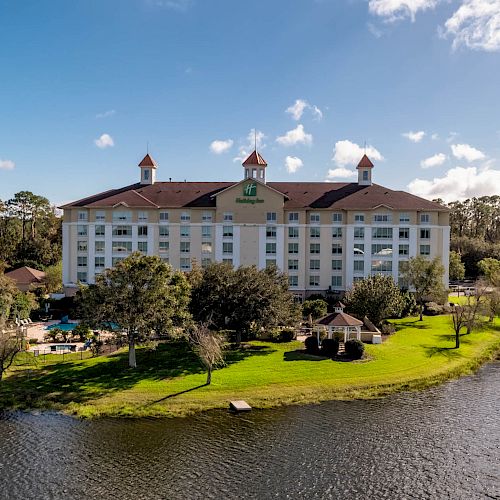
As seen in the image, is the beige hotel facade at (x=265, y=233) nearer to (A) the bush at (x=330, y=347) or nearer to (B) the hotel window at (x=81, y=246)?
(B) the hotel window at (x=81, y=246)

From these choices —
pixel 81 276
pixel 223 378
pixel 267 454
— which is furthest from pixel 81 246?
pixel 267 454

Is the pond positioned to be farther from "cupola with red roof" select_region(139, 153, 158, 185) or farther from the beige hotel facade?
"cupola with red roof" select_region(139, 153, 158, 185)

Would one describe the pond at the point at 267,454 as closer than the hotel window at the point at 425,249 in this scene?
Yes

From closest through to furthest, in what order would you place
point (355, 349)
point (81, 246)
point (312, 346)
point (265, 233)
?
point (355, 349) → point (312, 346) → point (265, 233) → point (81, 246)

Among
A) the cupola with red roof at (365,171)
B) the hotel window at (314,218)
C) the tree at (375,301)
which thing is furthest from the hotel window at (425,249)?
the tree at (375,301)

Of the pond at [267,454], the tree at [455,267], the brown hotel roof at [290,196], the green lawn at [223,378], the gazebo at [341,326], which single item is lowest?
the pond at [267,454]

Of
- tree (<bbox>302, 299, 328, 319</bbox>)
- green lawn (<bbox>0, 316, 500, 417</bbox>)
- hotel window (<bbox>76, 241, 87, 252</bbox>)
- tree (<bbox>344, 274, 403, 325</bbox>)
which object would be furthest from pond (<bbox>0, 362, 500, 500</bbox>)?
hotel window (<bbox>76, 241, 87, 252</bbox>)

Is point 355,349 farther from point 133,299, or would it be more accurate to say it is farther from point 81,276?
point 81,276

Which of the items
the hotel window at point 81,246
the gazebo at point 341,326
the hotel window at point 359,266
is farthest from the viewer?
the hotel window at point 81,246
